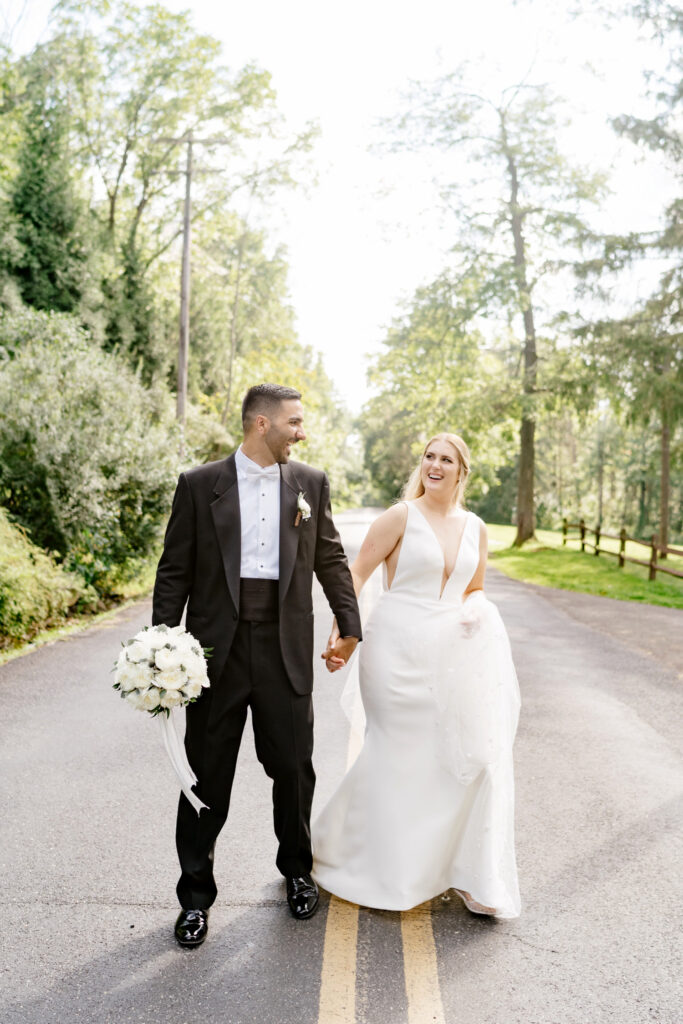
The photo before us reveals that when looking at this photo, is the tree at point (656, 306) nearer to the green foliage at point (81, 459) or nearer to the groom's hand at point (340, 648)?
the green foliage at point (81, 459)

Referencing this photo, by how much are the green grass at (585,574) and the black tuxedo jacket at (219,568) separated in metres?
→ 14.1

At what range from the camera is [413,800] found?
3910 mm

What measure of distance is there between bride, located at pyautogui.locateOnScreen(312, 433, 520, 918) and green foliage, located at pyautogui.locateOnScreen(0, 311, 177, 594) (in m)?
9.08

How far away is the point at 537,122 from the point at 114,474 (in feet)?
70.8

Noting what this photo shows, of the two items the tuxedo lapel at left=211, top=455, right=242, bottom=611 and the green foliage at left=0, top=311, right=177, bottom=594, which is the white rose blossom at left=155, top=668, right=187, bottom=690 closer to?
the tuxedo lapel at left=211, top=455, right=242, bottom=611

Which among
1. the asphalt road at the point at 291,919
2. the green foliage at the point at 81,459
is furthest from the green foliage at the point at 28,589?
the asphalt road at the point at 291,919

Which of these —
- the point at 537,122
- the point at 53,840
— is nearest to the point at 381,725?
the point at 53,840

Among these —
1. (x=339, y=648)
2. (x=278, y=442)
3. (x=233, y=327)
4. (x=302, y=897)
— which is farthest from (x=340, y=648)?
(x=233, y=327)

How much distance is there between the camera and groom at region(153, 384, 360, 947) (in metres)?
3.71

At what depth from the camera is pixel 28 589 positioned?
10.4m

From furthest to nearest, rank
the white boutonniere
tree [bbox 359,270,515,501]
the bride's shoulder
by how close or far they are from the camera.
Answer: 1. tree [bbox 359,270,515,501]
2. the bride's shoulder
3. the white boutonniere

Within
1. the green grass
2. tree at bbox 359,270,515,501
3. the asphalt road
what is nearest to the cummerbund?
the asphalt road

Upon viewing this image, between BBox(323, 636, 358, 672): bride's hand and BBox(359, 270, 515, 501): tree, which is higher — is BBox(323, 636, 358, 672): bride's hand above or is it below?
below

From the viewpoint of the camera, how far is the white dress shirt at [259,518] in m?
Result: 3.74
